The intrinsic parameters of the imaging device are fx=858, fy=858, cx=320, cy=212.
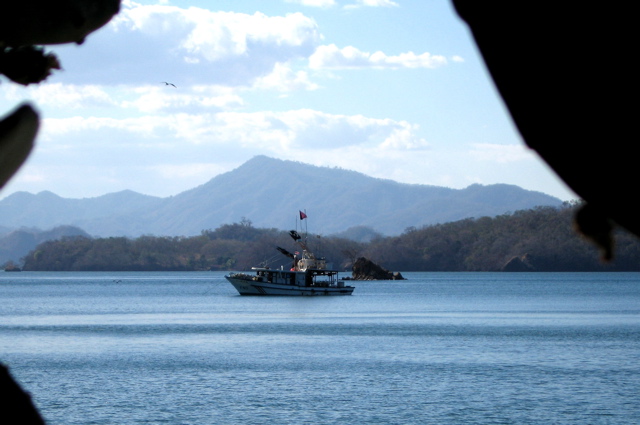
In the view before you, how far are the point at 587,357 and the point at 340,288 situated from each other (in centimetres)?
6252

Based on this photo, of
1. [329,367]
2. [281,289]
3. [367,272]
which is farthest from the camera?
[367,272]

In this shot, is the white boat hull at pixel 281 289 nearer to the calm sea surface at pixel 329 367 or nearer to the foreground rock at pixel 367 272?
the calm sea surface at pixel 329 367

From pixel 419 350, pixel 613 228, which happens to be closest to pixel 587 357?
pixel 419 350

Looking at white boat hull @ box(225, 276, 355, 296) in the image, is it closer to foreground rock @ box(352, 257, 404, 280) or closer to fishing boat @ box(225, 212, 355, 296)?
fishing boat @ box(225, 212, 355, 296)

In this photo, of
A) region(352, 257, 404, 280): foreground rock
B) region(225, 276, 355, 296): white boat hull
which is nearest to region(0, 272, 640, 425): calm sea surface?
region(225, 276, 355, 296): white boat hull

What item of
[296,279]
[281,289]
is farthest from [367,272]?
[296,279]

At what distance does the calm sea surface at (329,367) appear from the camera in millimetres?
29422

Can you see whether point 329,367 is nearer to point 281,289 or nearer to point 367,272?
point 281,289

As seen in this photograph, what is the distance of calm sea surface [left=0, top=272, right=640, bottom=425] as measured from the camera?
29422mm

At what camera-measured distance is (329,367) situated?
40.6 metres

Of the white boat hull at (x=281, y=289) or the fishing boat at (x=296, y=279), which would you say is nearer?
the fishing boat at (x=296, y=279)

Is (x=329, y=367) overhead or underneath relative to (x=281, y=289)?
underneath

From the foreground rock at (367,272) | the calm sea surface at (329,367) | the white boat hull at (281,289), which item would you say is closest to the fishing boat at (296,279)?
the white boat hull at (281,289)

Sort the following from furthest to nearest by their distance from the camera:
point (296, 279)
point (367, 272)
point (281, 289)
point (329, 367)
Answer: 1. point (367, 272)
2. point (281, 289)
3. point (296, 279)
4. point (329, 367)
